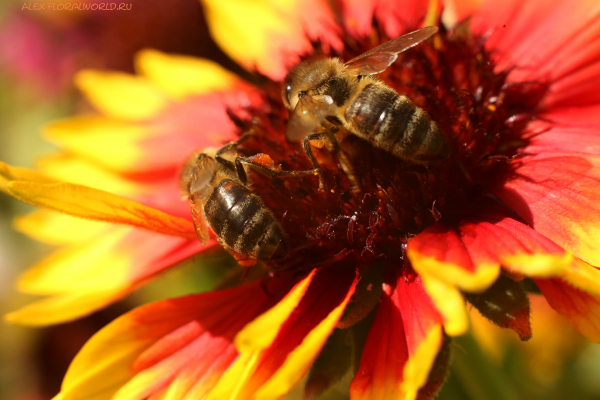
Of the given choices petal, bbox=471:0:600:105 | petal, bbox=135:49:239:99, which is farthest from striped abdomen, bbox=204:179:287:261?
petal, bbox=135:49:239:99

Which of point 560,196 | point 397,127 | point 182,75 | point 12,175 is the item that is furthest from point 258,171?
point 182,75

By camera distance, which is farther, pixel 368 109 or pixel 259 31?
pixel 259 31

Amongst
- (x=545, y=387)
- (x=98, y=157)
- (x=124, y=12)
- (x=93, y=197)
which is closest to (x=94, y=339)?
(x=93, y=197)

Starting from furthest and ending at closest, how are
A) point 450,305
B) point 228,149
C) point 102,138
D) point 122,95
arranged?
1. point 122,95
2. point 102,138
3. point 228,149
4. point 450,305

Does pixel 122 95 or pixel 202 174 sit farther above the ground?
pixel 122 95

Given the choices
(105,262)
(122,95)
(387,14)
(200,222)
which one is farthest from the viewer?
(122,95)

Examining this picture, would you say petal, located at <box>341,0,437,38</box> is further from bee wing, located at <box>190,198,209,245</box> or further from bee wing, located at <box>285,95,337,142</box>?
bee wing, located at <box>190,198,209,245</box>

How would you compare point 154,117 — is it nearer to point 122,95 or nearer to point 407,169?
point 122,95
